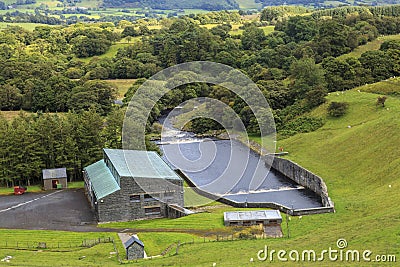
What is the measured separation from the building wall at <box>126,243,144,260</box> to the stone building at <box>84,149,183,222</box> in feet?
41.3

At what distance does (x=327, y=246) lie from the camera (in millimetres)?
39000

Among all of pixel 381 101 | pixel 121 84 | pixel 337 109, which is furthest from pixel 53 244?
pixel 121 84

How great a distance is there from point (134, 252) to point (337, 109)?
166 ft

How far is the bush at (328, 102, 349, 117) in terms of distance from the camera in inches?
3327

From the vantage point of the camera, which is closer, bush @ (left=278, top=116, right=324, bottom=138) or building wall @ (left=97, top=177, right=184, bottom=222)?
building wall @ (left=97, top=177, right=184, bottom=222)

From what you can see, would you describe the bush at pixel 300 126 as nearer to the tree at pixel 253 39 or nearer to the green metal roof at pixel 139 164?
the green metal roof at pixel 139 164

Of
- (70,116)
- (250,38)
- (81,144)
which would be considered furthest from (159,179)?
(250,38)

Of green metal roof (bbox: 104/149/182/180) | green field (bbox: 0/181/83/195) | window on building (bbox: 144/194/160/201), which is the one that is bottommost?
window on building (bbox: 144/194/160/201)

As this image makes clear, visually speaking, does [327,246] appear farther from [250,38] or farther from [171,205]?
[250,38]

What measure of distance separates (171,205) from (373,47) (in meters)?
76.3

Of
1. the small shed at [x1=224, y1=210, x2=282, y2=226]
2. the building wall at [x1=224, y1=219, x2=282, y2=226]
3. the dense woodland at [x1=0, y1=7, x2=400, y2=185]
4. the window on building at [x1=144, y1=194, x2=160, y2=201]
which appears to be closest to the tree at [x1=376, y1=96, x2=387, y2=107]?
the dense woodland at [x1=0, y1=7, x2=400, y2=185]

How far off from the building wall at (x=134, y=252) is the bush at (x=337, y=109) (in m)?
49.9

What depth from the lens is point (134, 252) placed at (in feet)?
139

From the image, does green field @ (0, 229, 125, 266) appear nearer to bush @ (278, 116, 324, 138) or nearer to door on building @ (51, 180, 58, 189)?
door on building @ (51, 180, 58, 189)
